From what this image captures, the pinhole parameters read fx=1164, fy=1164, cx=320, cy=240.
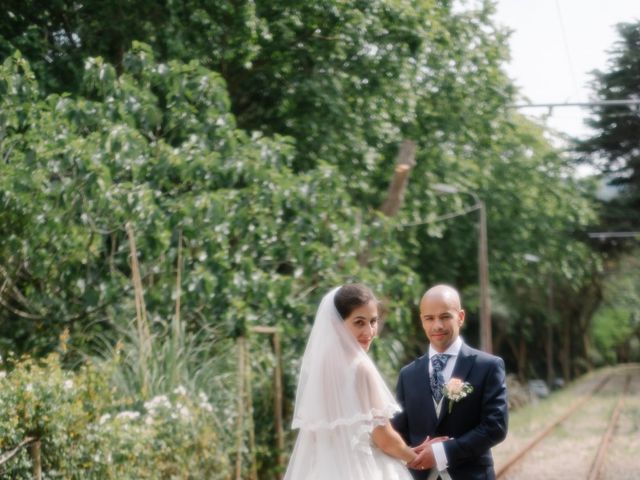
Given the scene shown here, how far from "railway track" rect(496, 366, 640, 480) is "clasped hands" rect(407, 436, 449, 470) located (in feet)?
41.2

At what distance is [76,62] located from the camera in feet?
57.7

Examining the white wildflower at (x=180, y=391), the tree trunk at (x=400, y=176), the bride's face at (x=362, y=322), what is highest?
the tree trunk at (x=400, y=176)

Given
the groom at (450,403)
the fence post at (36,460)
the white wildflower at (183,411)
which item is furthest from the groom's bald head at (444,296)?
the white wildflower at (183,411)

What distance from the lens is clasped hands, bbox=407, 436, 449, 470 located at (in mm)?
5469

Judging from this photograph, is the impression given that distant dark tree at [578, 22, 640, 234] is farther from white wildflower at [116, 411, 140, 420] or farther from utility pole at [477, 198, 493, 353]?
white wildflower at [116, 411, 140, 420]

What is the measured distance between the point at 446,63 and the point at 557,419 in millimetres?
12876

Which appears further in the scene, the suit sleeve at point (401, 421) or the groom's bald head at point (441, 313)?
the suit sleeve at point (401, 421)

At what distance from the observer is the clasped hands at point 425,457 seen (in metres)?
5.47

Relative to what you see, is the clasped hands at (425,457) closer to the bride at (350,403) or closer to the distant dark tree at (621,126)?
the bride at (350,403)

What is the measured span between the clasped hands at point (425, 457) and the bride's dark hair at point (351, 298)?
2.34 ft

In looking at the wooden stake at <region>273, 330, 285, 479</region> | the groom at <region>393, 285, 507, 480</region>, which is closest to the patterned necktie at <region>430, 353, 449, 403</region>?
the groom at <region>393, 285, 507, 480</region>

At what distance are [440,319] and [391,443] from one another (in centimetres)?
63

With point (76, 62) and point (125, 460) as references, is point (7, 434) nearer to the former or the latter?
point (125, 460)

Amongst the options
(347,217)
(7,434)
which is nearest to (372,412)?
(7,434)
